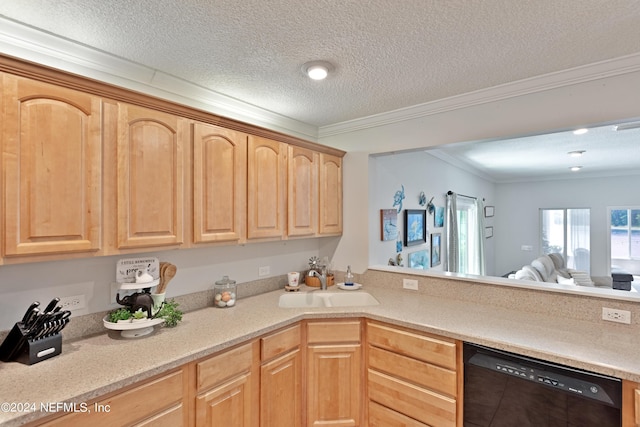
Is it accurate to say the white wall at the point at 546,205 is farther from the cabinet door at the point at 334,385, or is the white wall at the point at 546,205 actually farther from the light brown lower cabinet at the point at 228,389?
the light brown lower cabinet at the point at 228,389

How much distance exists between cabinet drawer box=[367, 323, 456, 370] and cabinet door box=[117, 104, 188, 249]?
1345 mm

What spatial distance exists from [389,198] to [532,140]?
6.00 ft

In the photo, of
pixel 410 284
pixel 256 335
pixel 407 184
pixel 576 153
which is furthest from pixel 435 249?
pixel 256 335

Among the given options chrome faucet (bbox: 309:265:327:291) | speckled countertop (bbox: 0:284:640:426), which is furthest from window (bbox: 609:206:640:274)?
chrome faucet (bbox: 309:265:327:291)

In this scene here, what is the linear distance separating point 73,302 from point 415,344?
188cm

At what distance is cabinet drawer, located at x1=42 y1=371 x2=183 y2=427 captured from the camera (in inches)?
45.2

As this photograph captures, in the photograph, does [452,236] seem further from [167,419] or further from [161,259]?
[167,419]

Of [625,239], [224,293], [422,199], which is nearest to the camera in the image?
[224,293]

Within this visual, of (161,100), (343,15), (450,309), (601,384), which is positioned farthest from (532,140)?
(161,100)

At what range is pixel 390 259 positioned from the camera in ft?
10.5

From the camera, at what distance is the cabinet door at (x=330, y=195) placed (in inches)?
106

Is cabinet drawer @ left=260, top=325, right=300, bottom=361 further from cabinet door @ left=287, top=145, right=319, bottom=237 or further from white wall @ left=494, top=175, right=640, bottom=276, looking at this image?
white wall @ left=494, top=175, right=640, bottom=276

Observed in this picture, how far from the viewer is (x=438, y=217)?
4.30m

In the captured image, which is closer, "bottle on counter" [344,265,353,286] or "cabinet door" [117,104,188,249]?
"cabinet door" [117,104,188,249]
